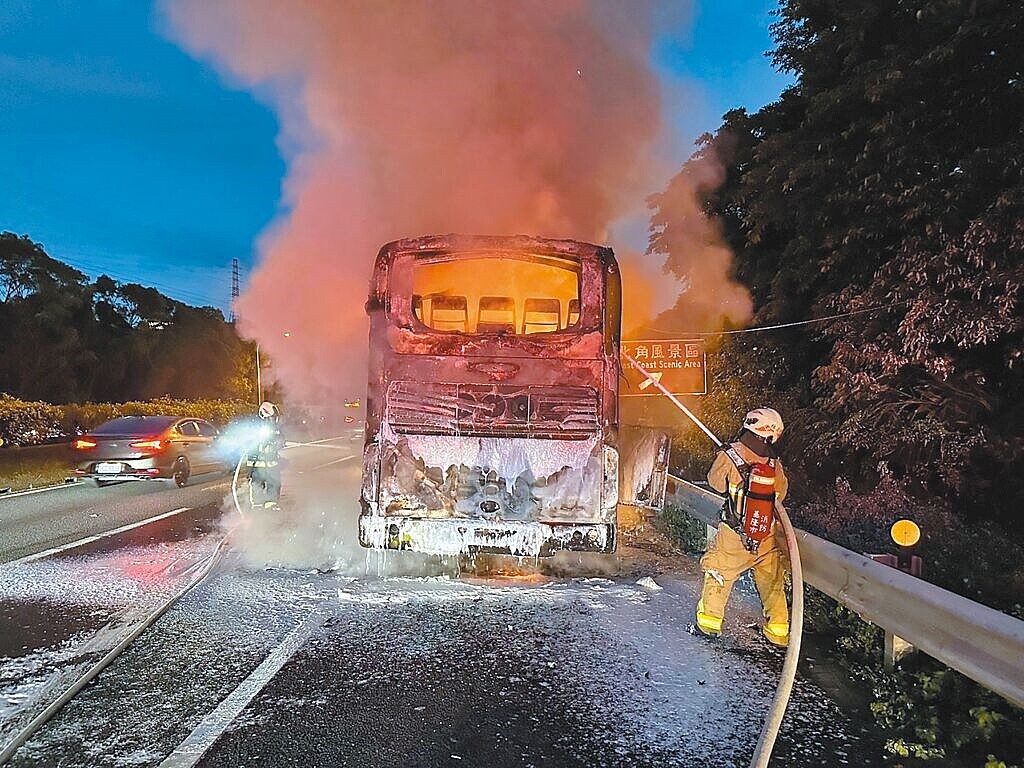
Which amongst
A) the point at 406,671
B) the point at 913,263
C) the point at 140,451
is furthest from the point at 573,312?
the point at 140,451

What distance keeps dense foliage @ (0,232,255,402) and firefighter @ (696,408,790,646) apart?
102 feet

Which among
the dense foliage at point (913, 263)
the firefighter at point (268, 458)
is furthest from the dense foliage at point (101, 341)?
the dense foliage at point (913, 263)

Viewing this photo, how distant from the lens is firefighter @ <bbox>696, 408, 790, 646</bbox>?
17.0ft

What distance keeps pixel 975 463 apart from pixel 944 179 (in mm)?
3556

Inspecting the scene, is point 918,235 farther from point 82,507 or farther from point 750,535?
point 82,507

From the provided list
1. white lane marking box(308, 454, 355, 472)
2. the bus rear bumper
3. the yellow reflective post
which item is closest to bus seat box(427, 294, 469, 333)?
the bus rear bumper

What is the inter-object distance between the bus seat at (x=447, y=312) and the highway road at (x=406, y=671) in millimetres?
2443

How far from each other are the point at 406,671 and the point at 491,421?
2.77 metres

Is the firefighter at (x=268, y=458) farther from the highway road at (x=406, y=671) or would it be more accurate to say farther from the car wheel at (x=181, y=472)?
the car wheel at (x=181, y=472)

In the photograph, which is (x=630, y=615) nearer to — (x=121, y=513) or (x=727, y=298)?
(x=121, y=513)

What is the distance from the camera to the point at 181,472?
565 inches

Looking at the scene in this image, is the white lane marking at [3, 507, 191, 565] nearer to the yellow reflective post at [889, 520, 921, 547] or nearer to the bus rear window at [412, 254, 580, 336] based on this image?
the bus rear window at [412, 254, 580, 336]

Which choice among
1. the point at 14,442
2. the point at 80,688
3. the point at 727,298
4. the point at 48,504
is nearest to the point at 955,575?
the point at 80,688

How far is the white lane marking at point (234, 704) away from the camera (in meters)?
3.46
